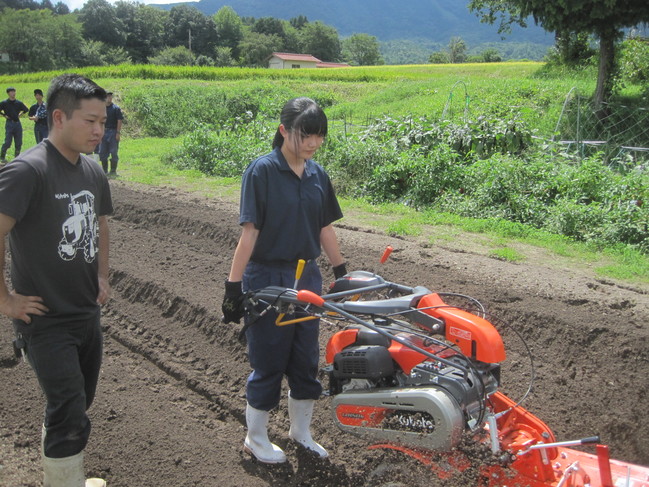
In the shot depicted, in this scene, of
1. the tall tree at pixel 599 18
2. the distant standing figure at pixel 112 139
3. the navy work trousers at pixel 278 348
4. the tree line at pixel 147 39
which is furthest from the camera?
the tree line at pixel 147 39

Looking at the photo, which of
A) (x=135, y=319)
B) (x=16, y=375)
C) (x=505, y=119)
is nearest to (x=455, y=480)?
(x=16, y=375)

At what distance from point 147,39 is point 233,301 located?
10024 cm

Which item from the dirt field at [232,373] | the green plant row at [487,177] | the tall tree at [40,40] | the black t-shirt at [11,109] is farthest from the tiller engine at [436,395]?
the tall tree at [40,40]

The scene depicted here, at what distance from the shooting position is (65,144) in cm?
266

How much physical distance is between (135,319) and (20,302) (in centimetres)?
297

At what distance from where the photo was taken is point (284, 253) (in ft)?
10.3

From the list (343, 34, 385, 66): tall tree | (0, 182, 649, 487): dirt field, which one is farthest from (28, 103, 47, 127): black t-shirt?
(343, 34, 385, 66): tall tree

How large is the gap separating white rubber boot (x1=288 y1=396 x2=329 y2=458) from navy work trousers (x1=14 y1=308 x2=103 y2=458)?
1142 millimetres

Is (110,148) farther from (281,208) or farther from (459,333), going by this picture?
(459,333)

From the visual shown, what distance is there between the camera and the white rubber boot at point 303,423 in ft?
11.3

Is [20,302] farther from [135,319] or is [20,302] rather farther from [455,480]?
[135,319]

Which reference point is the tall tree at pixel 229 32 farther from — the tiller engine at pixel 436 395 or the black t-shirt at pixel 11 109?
the tiller engine at pixel 436 395

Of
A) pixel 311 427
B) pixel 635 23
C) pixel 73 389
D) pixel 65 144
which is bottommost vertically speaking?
pixel 311 427

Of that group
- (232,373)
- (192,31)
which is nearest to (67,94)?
(232,373)
